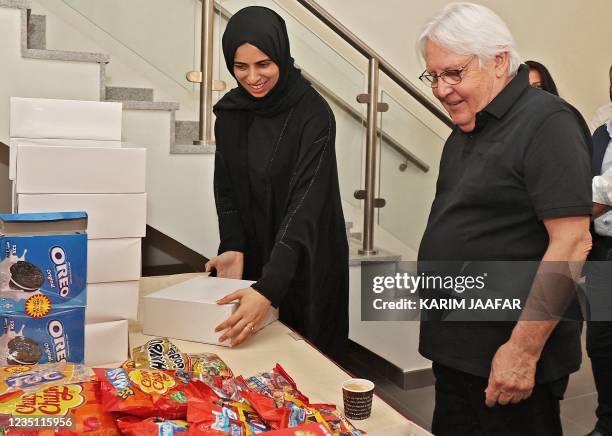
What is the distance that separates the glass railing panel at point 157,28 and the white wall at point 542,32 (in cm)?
165

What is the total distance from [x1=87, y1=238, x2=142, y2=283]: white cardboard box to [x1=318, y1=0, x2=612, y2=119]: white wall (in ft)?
11.6

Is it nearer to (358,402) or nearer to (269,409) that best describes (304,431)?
(269,409)

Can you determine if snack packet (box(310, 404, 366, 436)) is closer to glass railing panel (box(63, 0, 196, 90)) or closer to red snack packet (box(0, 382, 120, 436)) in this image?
red snack packet (box(0, 382, 120, 436))

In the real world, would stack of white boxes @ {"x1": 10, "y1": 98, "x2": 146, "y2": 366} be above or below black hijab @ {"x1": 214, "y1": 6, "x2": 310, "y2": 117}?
below

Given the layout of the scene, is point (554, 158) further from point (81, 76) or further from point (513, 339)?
point (81, 76)

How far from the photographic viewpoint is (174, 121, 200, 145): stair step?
3049mm

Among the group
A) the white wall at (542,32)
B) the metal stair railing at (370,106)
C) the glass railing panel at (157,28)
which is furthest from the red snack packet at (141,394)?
the white wall at (542,32)

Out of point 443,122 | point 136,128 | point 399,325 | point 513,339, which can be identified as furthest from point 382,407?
point 443,122

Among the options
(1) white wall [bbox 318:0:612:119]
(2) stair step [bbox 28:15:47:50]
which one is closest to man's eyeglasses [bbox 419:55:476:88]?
(2) stair step [bbox 28:15:47:50]

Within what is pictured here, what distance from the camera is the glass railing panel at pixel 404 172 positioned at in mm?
3367

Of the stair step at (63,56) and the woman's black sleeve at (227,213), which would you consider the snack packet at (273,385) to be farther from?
the stair step at (63,56)

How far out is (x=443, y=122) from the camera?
346 cm

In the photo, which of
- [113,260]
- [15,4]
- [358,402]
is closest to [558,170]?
[358,402]

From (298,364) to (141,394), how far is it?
56 cm
